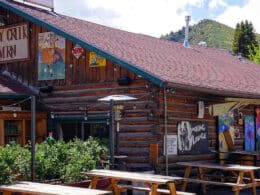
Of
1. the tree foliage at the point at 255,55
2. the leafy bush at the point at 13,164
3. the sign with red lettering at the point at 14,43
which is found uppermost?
the tree foliage at the point at 255,55

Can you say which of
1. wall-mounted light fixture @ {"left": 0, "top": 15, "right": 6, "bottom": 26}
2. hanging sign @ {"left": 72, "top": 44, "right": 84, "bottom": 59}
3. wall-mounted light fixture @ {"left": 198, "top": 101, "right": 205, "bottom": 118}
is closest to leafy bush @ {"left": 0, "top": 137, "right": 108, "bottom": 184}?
hanging sign @ {"left": 72, "top": 44, "right": 84, "bottom": 59}

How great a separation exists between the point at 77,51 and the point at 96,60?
835 mm

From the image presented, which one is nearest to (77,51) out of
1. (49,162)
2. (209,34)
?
(49,162)

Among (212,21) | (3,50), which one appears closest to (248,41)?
(3,50)

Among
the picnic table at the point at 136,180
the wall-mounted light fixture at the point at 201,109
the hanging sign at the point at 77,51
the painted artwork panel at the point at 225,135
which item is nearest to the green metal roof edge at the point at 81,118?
the hanging sign at the point at 77,51

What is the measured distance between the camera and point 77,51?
15.5 m

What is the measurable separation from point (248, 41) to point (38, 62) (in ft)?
123

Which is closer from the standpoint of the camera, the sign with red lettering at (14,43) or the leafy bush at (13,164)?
the leafy bush at (13,164)

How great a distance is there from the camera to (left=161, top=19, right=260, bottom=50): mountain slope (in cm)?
9388

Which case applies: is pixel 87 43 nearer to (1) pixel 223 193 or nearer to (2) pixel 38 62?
(2) pixel 38 62

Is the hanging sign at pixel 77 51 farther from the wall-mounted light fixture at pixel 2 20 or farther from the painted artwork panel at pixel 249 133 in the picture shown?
the painted artwork panel at pixel 249 133

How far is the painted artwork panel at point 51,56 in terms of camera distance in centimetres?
1594

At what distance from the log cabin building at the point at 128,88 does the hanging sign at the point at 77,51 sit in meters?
0.03

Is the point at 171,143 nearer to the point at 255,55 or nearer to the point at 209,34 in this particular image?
the point at 255,55
